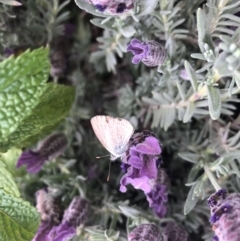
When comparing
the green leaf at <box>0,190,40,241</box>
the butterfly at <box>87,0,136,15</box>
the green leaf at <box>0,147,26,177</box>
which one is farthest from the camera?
the green leaf at <box>0,147,26,177</box>

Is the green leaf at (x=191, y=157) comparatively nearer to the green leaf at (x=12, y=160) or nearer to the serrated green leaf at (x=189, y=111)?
the serrated green leaf at (x=189, y=111)

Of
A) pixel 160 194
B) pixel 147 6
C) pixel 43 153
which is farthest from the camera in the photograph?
pixel 43 153

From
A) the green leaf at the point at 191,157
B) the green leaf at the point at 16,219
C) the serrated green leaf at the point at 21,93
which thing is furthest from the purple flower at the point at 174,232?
the serrated green leaf at the point at 21,93

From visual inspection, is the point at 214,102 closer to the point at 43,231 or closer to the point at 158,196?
the point at 158,196

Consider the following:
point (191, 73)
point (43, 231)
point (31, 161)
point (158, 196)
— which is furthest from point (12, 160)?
point (191, 73)

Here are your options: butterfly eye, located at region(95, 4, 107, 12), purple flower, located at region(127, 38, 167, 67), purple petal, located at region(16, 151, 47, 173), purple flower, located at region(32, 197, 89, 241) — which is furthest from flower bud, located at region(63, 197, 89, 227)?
butterfly eye, located at region(95, 4, 107, 12)

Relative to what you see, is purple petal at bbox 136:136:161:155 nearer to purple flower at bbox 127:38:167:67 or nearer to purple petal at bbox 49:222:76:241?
purple flower at bbox 127:38:167:67
